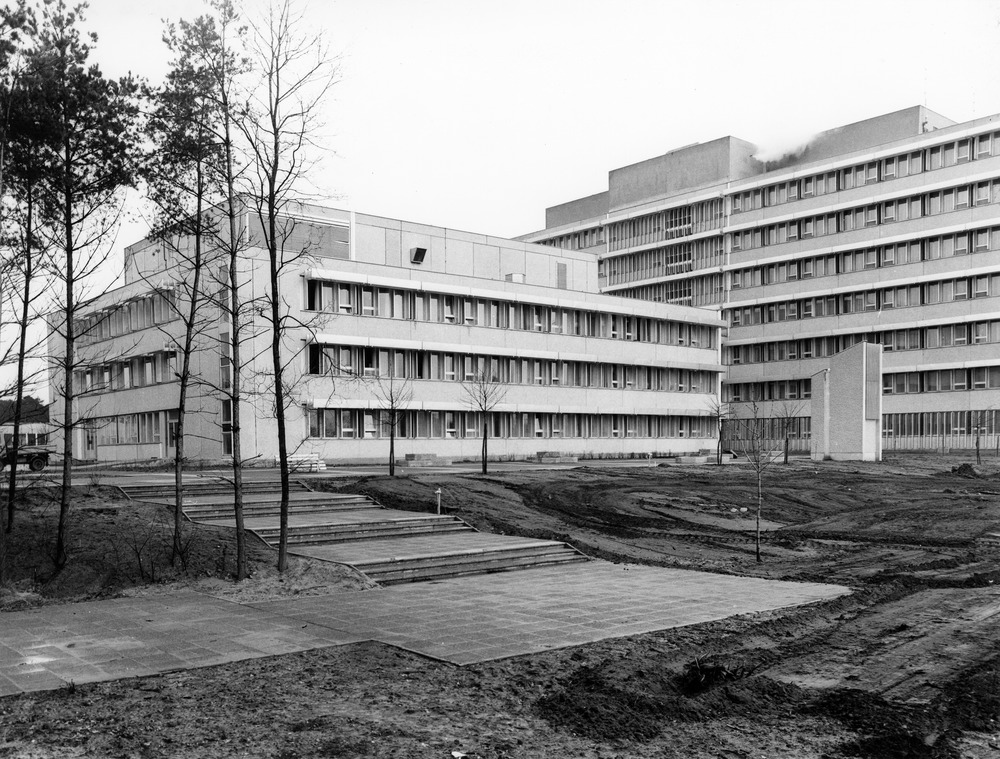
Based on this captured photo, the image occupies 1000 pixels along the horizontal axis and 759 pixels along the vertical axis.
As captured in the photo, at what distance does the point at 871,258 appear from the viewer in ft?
248

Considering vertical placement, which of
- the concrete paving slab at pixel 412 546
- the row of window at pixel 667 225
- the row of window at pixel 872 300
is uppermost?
the row of window at pixel 667 225

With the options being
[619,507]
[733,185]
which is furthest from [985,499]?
[733,185]

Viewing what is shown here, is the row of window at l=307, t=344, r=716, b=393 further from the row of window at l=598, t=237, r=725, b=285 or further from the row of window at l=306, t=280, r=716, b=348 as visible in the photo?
the row of window at l=598, t=237, r=725, b=285

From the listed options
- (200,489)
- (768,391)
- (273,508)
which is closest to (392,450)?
(200,489)

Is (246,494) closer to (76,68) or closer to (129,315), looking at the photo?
(76,68)

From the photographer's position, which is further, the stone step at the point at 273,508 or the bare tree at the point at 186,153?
the stone step at the point at 273,508

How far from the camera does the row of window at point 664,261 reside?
86125 mm

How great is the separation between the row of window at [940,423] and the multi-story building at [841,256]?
107 millimetres

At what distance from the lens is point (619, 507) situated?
96.9 ft

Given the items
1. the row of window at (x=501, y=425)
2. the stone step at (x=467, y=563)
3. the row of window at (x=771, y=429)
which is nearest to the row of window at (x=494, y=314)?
the row of window at (x=501, y=425)

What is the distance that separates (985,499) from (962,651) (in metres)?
23.7

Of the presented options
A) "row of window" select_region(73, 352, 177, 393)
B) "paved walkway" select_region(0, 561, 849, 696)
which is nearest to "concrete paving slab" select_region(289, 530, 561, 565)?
"paved walkway" select_region(0, 561, 849, 696)

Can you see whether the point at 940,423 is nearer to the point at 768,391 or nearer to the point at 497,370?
the point at 768,391

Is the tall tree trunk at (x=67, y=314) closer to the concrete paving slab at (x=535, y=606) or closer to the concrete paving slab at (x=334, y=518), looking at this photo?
the concrete paving slab at (x=535, y=606)
